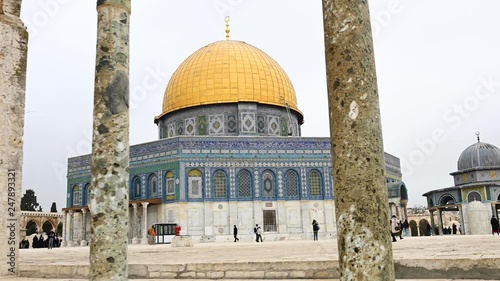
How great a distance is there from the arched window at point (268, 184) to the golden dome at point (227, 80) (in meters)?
5.20

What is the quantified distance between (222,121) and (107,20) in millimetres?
25004

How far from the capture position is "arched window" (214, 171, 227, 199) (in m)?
25.8

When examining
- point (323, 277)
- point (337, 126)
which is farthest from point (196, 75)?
point (337, 126)

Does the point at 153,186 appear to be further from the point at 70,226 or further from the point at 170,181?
the point at 70,226

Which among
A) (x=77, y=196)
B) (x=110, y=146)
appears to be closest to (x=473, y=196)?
(x=77, y=196)

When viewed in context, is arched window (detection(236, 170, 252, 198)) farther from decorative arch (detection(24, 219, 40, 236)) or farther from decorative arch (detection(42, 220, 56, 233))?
decorative arch (detection(42, 220, 56, 233))

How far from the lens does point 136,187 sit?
89.8 ft

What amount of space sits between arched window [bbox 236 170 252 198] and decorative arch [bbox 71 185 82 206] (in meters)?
10.0

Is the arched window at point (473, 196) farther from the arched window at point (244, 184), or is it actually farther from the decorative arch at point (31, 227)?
the decorative arch at point (31, 227)

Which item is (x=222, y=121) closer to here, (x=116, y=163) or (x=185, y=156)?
(x=185, y=156)

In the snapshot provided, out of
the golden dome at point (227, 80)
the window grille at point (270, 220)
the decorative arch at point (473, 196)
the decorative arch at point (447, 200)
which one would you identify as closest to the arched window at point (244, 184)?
the window grille at point (270, 220)

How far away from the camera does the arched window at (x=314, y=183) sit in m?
26.7

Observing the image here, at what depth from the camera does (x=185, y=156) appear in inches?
1012

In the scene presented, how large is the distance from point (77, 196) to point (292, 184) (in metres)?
13.0
